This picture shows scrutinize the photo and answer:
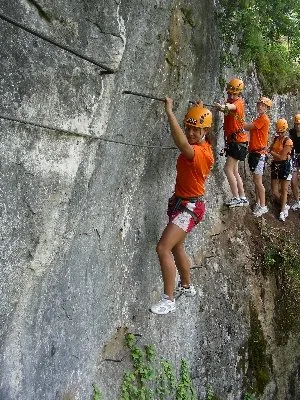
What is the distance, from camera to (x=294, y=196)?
35.1 feet

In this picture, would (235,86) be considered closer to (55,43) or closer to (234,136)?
(234,136)

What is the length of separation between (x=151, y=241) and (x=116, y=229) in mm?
714

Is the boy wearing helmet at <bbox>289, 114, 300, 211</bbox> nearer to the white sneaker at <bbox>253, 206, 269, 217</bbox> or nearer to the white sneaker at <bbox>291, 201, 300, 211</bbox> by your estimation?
the white sneaker at <bbox>291, 201, 300, 211</bbox>

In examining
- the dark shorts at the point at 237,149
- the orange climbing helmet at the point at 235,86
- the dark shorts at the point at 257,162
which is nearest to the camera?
the orange climbing helmet at the point at 235,86

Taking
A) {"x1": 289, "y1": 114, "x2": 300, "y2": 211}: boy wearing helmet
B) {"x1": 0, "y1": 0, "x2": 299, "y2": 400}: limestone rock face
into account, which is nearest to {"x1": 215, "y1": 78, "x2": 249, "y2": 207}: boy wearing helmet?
{"x1": 0, "y1": 0, "x2": 299, "y2": 400}: limestone rock face

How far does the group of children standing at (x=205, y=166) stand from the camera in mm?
5605

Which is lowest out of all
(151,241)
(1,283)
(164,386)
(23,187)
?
(164,386)

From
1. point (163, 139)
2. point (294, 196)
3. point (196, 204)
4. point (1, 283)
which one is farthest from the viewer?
point (294, 196)

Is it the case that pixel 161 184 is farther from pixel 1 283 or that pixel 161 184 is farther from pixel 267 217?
pixel 267 217

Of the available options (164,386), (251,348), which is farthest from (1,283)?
(251,348)

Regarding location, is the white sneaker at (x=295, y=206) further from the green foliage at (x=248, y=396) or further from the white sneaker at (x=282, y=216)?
the green foliage at (x=248, y=396)

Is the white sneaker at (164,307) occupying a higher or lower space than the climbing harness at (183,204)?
lower

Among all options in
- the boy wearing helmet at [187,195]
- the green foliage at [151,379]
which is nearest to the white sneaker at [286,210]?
the green foliage at [151,379]

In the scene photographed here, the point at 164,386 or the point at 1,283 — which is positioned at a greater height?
the point at 1,283
